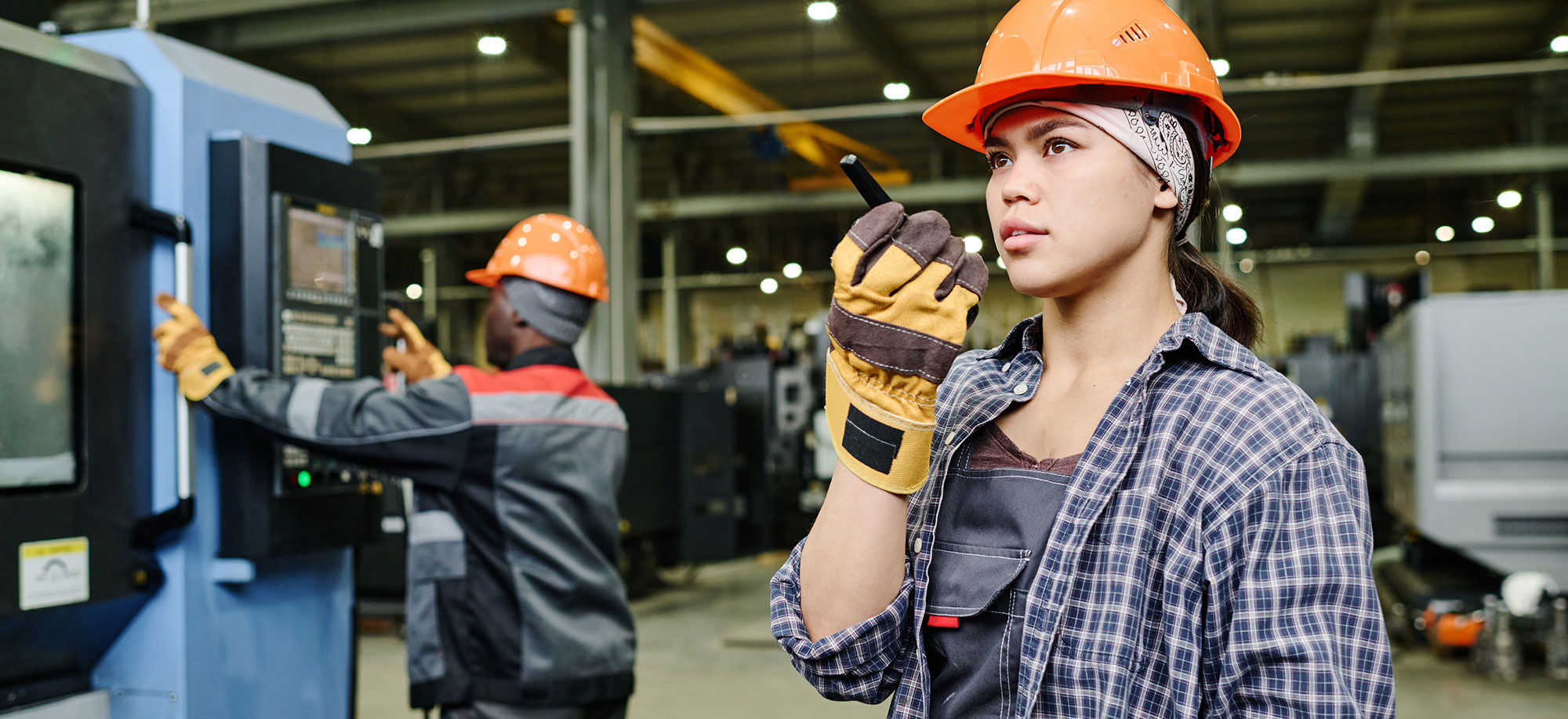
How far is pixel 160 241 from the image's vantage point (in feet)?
6.91

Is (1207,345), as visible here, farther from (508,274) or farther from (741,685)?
(741,685)

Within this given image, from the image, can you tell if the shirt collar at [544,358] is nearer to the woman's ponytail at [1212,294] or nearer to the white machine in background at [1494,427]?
the woman's ponytail at [1212,294]

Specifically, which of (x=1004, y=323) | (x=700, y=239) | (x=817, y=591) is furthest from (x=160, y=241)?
(x=700, y=239)

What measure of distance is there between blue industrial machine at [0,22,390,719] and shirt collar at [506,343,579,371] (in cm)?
33

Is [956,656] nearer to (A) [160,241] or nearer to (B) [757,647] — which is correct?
(A) [160,241]

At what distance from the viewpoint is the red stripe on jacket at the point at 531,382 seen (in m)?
2.47

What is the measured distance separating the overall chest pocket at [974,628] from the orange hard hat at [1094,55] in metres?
0.45

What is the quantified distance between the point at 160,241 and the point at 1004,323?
1411cm

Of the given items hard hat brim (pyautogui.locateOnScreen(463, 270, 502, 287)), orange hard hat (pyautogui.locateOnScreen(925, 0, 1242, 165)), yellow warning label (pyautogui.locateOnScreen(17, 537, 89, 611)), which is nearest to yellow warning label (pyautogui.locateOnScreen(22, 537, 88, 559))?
yellow warning label (pyautogui.locateOnScreen(17, 537, 89, 611))

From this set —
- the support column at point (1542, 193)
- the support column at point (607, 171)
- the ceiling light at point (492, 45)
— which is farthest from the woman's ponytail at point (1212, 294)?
the support column at point (1542, 193)

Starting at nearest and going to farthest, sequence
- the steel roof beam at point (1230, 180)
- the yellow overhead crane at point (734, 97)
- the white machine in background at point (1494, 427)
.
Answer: the white machine in background at point (1494, 427) → the yellow overhead crane at point (734, 97) → the steel roof beam at point (1230, 180)

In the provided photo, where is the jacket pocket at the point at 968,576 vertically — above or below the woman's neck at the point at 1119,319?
below

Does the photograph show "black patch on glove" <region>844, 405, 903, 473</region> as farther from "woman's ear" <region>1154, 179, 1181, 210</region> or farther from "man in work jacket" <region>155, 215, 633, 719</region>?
"man in work jacket" <region>155, 215, 633, 719</region>

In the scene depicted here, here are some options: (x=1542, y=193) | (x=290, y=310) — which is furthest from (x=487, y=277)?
(x=1542, y=193)
